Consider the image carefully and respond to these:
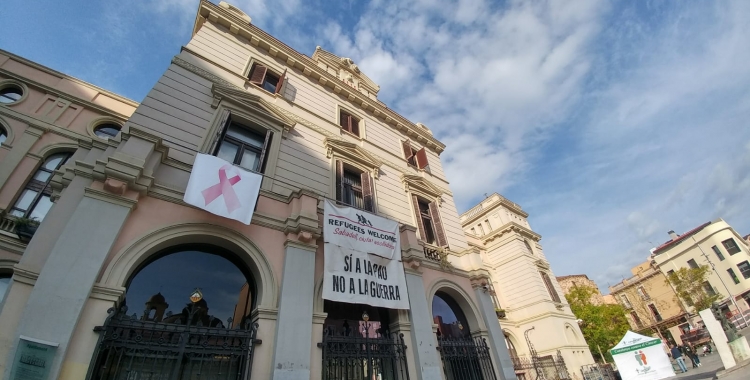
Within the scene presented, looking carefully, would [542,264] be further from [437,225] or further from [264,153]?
[264,153]

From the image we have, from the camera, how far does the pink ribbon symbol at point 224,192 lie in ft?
20.1

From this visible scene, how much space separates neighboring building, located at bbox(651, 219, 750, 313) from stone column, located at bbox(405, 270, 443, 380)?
44.0 metres

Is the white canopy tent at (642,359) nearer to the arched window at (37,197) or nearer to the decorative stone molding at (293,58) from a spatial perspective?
the decorative stone molding at (293,58)

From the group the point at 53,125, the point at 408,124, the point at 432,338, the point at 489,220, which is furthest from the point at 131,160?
the point at 489,220

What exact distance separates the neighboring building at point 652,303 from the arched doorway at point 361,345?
45288mm

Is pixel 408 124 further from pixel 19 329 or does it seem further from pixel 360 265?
pixel 19 329

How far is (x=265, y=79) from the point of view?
442 inches

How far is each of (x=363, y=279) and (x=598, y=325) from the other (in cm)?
3124

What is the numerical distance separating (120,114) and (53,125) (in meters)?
2.23

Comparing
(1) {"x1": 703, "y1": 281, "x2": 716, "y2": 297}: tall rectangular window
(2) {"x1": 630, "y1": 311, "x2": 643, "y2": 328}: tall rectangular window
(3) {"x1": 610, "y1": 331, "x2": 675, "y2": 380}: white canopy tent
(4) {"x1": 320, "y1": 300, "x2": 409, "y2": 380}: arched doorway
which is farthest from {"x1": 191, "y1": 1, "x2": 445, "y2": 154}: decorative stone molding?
(2) {"x1": 630, "y1": 311, "x2": 643, "y2": 328}: tall rectangular window

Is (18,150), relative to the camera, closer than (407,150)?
Yes

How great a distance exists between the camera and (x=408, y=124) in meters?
15.8

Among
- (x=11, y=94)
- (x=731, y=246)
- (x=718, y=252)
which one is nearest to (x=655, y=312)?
(x=718, y=252)

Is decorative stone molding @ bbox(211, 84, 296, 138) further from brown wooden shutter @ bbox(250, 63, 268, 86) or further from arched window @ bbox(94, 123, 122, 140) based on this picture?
arched window @ bbox(94, 123, 122, 140)
